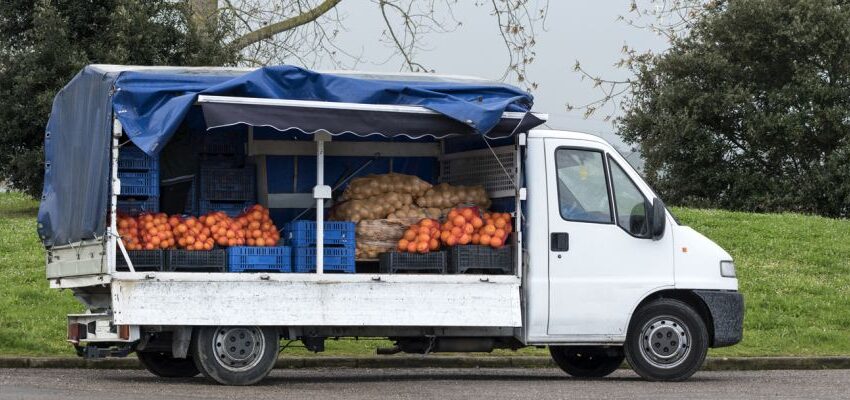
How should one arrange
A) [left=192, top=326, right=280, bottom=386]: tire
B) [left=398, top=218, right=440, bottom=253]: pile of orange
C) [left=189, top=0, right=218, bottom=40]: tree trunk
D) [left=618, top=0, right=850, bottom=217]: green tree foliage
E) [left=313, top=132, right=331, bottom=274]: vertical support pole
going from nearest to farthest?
[left=192, top=326, right=280, bottom=386]: tire → [left=313, top=132, right=331, bottom=274]: vertical support pole → [left=398, top=218, right=440, bottom=253]: pile of orange → [left=189, top=0, right=218, bottom=40]: tree trunk → [left=618, top=0, right=850, bottom=217]: green tree foliage

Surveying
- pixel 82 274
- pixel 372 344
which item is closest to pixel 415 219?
pixel 82 274

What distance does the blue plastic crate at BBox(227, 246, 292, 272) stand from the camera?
11992 mm

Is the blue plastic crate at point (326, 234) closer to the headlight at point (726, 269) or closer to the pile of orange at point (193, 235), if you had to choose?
the pile of orange at point (193, 235)

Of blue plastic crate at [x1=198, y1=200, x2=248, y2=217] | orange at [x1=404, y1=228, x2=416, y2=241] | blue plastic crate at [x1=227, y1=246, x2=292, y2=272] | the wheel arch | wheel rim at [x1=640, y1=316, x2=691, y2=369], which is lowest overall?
wheel rim at [x1=640, y1=316, x2=691, y2=369]

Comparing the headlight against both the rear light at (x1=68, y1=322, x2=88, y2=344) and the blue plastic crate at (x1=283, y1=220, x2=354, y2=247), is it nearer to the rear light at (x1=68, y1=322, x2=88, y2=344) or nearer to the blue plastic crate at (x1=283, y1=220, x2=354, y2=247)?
the blue plastic crate at (x1=283, y1=220, x2=354, y2=247)

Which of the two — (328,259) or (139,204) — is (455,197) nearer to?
(328,259)

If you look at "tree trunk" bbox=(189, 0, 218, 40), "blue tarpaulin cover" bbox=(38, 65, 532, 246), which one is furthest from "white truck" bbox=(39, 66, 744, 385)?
"tree trunk" bbox=(189, 0, 218, 40)

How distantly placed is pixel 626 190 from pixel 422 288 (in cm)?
228

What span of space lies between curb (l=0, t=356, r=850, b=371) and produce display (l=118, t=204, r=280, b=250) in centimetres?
304

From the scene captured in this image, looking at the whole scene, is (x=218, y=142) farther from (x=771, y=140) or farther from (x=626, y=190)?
(x=771, y=140)

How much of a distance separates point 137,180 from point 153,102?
915 millimetres

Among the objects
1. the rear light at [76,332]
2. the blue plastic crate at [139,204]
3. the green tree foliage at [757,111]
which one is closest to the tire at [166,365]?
the rear light at [76,332]

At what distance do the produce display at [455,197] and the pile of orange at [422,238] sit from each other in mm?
407

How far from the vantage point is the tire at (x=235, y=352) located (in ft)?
38.7
